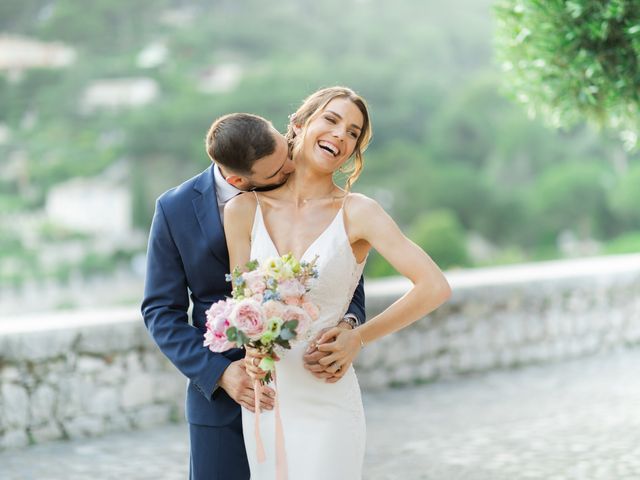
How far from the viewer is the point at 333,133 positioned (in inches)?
108

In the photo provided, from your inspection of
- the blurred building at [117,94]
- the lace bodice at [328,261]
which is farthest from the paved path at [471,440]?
the blurred building at [117,94]

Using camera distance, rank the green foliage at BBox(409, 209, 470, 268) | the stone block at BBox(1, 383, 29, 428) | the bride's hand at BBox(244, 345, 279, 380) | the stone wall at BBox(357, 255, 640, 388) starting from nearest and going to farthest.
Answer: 1. the bride's hand at BBox(244, 345, 279, 380)
2. the stone block at BBox(1, 383, 29, 428)
3. the stone wall at BBox(357, 255, 640, 388)
4. the green foliage at BBox(409, 209, 470, 268)

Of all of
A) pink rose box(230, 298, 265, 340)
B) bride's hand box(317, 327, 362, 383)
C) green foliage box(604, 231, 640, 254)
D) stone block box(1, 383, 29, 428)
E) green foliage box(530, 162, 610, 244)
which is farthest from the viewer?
green foliage box(530, 162, 610, 244)

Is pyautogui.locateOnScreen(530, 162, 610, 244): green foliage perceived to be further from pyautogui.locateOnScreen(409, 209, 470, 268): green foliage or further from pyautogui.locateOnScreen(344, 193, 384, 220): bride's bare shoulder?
pyautogui.locateOnScreen(344, 193, 384, 220): bride's bare shoulder

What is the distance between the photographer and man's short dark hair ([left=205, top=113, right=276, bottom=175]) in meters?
2.71

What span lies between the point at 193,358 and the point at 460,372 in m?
5.46

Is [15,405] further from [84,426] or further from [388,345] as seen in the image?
[388,345]

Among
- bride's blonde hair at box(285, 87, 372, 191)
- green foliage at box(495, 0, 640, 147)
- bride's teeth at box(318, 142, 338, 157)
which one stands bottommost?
bride's teeth at box(318, 142, 338, 157)

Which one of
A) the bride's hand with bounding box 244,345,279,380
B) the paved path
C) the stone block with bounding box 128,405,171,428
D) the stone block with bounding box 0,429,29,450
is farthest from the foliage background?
the bride's hand with bounding box 244,345,279,380

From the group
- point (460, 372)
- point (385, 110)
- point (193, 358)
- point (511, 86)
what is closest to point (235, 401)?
point (193, 358)

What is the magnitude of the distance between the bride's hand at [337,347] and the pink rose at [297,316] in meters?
0.18

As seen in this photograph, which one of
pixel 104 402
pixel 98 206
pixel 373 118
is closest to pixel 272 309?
pixel 104 402

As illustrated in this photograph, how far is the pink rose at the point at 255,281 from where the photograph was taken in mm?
2484

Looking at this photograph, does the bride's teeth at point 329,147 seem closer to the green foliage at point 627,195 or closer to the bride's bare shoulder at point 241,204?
the bride's bare shoulder at point 241,204
